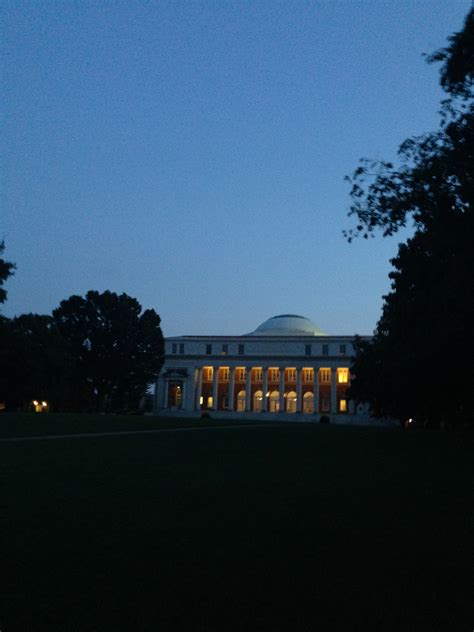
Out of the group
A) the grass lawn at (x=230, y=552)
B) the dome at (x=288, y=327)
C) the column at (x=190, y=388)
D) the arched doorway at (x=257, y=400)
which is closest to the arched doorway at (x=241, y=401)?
the arched doorway at (x=257, y=400)

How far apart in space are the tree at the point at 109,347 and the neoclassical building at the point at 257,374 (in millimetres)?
24078

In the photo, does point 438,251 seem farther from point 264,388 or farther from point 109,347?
point 264,388

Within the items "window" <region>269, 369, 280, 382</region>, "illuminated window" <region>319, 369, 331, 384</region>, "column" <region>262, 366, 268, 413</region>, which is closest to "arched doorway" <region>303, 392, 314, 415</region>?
"illuminated window" <region>319, 369, 331, 384</region>

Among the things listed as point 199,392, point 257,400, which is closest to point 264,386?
point 257,400

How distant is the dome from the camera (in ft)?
387

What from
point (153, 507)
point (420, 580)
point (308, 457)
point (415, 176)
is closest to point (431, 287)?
point (415, 176)

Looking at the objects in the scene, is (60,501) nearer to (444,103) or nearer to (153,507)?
(153,507)

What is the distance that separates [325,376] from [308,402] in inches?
222

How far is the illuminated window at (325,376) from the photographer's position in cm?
10862

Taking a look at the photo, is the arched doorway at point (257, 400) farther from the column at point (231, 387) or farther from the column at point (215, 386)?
the column at point (215, 386)

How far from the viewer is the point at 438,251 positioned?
1886cm

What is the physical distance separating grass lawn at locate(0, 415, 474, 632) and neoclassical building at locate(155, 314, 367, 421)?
3788 inches

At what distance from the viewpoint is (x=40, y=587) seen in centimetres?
494

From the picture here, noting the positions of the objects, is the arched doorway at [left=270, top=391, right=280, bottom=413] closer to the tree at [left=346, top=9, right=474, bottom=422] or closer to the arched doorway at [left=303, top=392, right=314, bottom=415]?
the arched doorway at [left=303, top=392, right=314, bottom=415]
